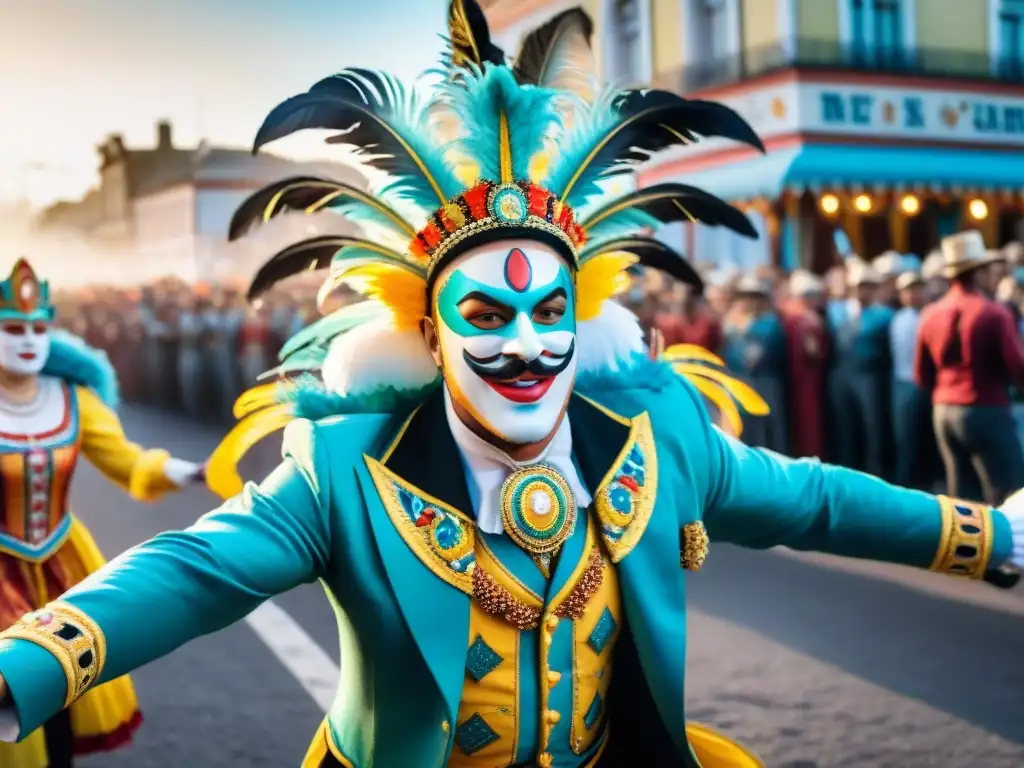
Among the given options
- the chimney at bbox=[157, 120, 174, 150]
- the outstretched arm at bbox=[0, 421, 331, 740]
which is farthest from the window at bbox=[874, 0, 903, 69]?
the chimney at bbox=[157, 120, 174, 150]

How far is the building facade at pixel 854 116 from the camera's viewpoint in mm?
18844

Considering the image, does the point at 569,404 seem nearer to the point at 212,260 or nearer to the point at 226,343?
the point at 226,343

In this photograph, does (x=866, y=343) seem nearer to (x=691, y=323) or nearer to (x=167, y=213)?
(x=691, y=323)

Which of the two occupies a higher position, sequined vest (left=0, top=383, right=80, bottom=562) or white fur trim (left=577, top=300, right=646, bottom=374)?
white fur trim (left=577, top=300, right=646, bottom=374)

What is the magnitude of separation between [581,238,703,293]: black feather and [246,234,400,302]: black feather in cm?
45

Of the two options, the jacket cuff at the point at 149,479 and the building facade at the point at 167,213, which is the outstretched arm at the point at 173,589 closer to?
the building facade at the point at 167,213

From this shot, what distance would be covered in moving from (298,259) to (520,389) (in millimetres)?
578

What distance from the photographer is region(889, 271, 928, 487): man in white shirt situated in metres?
9.16

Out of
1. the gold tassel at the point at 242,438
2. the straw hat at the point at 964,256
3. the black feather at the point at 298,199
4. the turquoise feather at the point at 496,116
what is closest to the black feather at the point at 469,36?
the turquoise feather at the point at 496,116

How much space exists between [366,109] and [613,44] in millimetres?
21328

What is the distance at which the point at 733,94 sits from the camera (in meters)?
19.8

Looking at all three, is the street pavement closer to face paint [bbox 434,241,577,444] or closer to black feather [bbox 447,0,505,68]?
face paint [bbox 434,241,577,444]

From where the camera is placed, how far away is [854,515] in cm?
266

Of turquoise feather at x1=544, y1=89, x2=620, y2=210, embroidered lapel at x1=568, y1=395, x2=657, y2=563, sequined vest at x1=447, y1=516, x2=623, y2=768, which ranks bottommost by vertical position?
sequined vest at x1=447, y1=516, x2=623, y2=768
